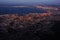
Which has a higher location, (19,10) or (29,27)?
(19,10)

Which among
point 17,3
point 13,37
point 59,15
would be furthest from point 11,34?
point 59,15

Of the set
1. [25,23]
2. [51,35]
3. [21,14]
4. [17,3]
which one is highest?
[17,3]

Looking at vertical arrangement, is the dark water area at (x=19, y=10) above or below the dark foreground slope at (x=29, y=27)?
above

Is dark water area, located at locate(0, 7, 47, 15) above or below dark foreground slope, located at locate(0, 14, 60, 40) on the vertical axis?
above

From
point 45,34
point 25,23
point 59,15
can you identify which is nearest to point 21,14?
point 25,23

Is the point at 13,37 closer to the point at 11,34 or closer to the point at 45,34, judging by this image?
the point at 11,34

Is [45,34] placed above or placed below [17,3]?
below

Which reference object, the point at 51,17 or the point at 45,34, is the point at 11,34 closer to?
the point at 45,34

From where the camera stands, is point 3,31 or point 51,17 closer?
point 3,31
